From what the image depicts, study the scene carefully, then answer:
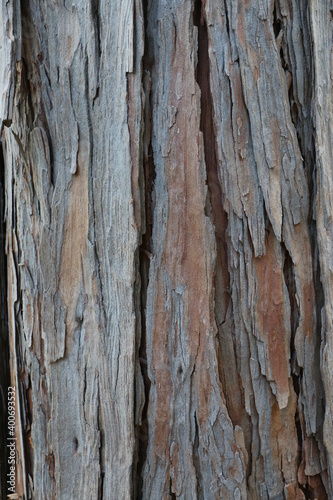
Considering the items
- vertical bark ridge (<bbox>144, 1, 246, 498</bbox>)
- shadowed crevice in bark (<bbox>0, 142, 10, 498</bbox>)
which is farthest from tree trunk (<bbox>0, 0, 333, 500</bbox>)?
shadowed crevice in bark (<bbox>0, 142, 10, 498</bbox>)

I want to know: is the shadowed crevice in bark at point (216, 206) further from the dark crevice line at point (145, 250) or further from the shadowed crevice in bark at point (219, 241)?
the dark crevice line at point (145, 250)

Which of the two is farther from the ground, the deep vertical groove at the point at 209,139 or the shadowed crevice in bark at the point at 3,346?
the deep vertical groove at the point at 209,139

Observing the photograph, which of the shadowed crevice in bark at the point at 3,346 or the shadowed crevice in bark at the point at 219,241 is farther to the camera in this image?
the shadowed crevice in bark at the point at 3,346

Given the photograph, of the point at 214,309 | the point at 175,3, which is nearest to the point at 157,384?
the point at 214,309

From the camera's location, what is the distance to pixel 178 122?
102cm

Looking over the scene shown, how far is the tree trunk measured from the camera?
101 centimetres

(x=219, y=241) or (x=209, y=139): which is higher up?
(x=209, y=139)

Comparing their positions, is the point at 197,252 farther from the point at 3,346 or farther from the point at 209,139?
the point at 3,346

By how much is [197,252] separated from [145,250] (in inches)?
4.2

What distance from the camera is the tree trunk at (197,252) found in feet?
3.31

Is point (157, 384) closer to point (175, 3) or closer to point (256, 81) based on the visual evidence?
point (256, 81)

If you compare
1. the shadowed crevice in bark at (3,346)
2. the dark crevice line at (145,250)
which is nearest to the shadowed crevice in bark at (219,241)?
the dark crevice line at (145,250)

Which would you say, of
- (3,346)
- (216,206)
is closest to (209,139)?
(216,206)

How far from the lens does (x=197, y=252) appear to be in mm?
1014
